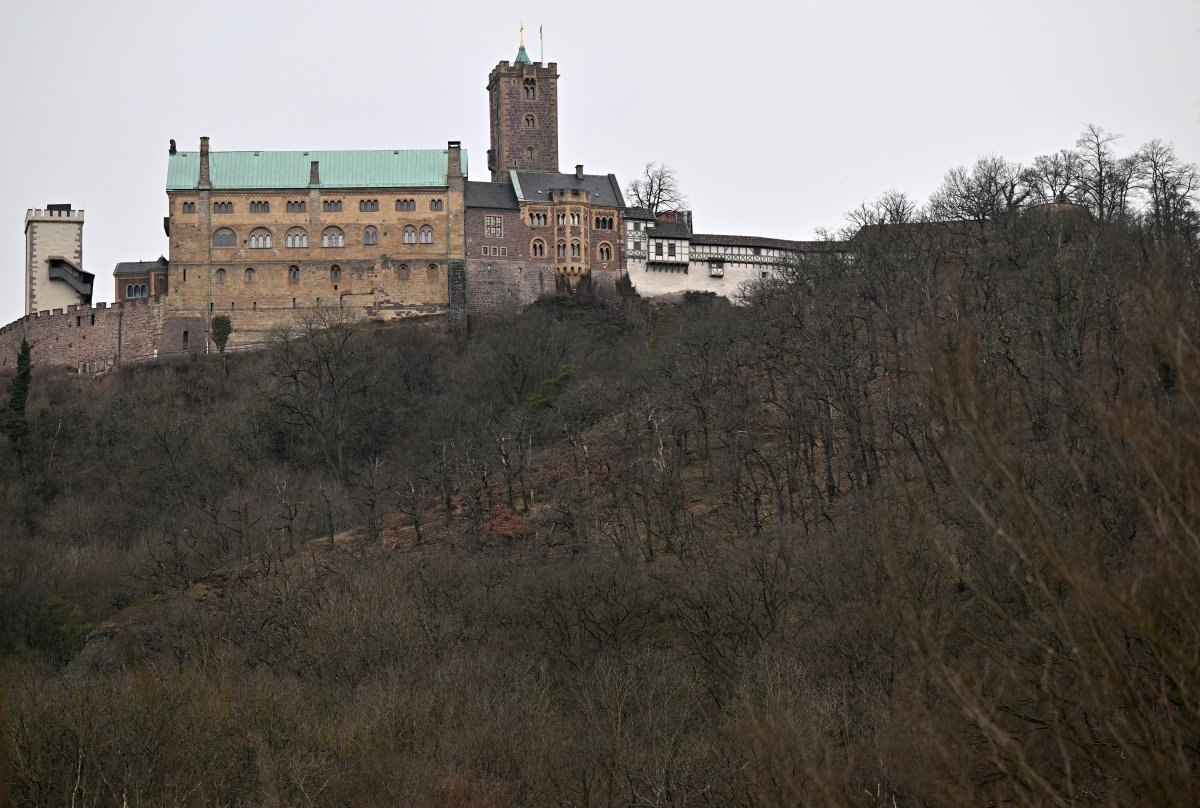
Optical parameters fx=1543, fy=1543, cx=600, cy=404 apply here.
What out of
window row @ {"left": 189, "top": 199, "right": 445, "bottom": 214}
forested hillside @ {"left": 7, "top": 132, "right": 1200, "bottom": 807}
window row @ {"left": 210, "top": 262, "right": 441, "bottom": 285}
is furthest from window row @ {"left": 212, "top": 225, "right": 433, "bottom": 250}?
forested hillside @ {"left": 7, "top": 132, "right": 1200, "bottom": 807}

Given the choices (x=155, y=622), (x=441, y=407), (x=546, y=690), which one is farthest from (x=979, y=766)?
(x=441, y=407)

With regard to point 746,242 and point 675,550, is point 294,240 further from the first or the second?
point 675,550

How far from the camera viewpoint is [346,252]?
83.1 meters

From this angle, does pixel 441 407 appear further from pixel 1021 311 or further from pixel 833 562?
pixel 833 562

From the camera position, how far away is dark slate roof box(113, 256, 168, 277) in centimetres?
8562

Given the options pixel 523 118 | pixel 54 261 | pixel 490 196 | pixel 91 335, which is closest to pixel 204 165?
pixel 54 261

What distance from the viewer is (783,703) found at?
27656 millimetres

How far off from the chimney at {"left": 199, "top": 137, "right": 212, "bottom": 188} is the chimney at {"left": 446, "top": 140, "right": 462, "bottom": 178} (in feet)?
42.6

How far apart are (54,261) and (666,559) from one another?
189 feet

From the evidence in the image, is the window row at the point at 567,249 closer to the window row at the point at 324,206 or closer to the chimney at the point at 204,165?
the window row at the point at 324,206

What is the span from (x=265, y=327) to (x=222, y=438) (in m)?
18.1

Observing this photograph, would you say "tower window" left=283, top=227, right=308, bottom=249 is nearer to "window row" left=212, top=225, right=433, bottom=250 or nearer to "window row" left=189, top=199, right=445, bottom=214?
"window row" left=212, top=225, right=433, bottom=250

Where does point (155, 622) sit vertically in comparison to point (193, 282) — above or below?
below

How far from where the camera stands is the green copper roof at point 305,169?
3322 inches
